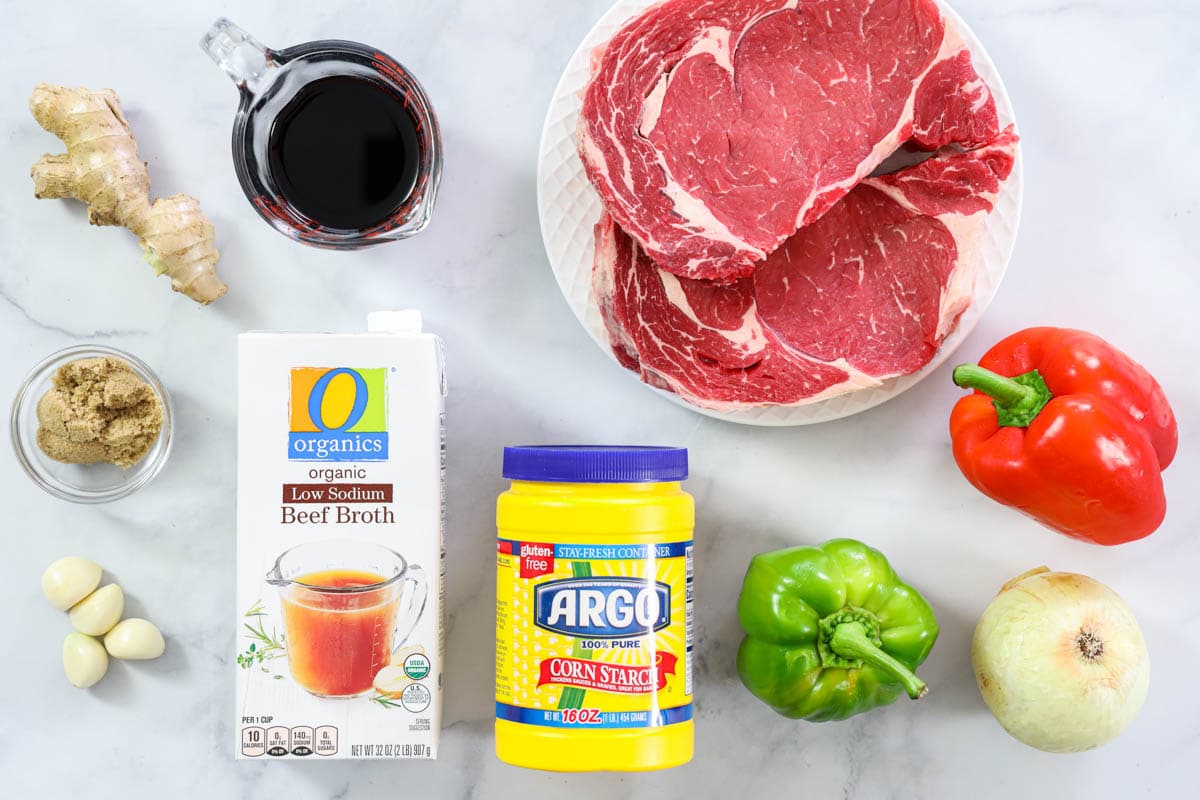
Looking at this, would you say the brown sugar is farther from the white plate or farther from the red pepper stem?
the red pepper stem

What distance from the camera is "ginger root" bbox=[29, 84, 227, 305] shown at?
144 centimetres

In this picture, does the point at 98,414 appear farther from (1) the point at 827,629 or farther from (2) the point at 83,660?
(1) the point at 827,629

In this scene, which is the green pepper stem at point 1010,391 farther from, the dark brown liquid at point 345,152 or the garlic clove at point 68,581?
the garlic clove at point 68,581

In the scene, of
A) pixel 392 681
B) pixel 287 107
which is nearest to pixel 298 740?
pixel 392 681

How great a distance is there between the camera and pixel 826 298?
145 centimetres

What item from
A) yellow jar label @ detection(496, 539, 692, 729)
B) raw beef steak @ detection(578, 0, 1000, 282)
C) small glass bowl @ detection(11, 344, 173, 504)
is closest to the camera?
yellow jar label @ detection(496, 539, 692, 729)

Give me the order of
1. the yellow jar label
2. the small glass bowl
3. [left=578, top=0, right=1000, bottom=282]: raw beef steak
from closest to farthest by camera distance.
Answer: the yellow jar label < [left=578, top=0, right=1000, bottom=282]: raw beef steak < the small glass bowl

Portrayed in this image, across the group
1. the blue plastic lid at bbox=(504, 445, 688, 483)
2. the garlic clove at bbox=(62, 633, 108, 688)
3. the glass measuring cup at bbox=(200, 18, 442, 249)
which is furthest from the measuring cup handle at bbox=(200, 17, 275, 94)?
the garlic clove at bbox=(62, 633, 108, 688)

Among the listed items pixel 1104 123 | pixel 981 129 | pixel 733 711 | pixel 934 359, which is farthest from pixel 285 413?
pixel 1104 123

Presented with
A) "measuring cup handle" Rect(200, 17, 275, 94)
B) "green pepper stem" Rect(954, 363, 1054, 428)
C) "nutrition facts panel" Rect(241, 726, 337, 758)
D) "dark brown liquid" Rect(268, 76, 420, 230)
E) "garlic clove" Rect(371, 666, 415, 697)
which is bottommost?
"nutrition facts panel" Rect(241, 726, 337, 758)

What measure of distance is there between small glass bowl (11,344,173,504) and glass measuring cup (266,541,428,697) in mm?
334

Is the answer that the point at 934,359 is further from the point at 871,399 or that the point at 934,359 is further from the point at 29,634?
the point at 29,634

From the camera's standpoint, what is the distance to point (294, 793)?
1.53 m

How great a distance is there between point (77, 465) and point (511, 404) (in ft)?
2.23
